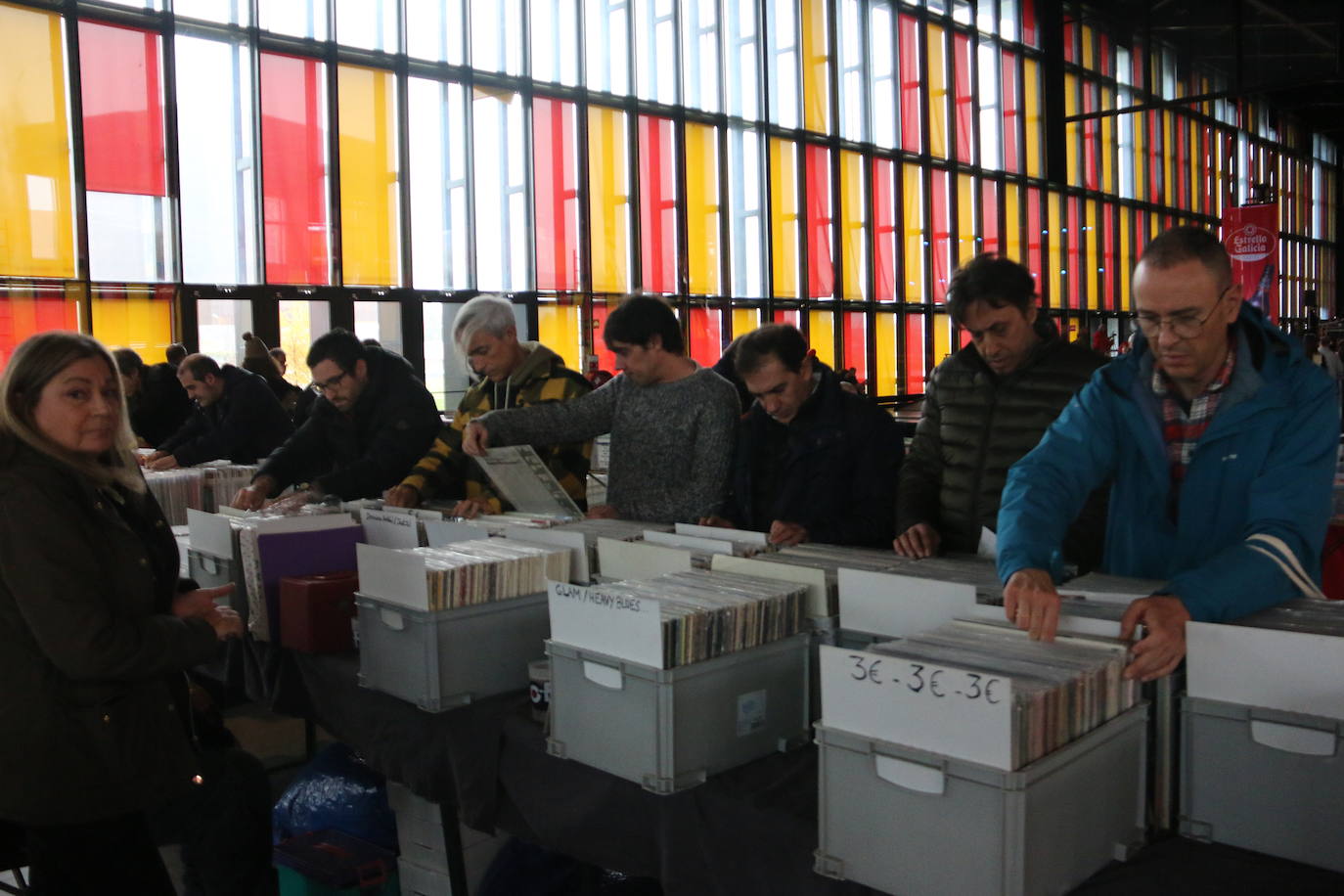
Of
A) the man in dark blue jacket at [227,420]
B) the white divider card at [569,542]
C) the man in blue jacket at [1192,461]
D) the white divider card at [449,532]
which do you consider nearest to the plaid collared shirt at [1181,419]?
the man in blue jacket at [1192,461]

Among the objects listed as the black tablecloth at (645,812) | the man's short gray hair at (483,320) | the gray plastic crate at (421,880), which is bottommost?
the gray plastic crate at (421,880)

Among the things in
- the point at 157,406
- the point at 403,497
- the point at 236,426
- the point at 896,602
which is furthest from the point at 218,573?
the point at 157,406

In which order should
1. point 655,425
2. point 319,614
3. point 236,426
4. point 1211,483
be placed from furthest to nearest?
point 236,426 < point 655,425 < point 319,614 < point 1211,483

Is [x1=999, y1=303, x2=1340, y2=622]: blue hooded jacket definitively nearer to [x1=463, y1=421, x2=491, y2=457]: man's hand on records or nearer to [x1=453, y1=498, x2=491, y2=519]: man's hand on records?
[x1=453, y1=498, x2=491, y2=519]: man's hand on records

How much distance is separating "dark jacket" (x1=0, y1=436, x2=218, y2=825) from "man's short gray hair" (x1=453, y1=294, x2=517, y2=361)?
1.75 meters

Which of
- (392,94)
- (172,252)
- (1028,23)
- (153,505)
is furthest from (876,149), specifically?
(153,505)

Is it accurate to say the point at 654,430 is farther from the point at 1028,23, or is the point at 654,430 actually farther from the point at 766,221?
the point at 1028,23

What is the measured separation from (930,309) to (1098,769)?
1648cm

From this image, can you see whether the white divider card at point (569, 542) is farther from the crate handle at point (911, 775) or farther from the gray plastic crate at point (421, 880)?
the crate handle at point (911, 775)

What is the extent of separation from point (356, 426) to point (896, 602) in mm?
2572

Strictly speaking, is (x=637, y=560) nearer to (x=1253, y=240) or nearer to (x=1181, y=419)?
(x=1181, y=419)

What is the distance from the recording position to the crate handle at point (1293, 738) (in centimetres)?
139

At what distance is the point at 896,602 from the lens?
73.5 inches

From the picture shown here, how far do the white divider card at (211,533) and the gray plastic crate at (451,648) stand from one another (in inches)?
30.6
